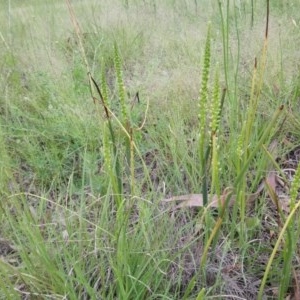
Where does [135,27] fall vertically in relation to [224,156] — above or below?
above

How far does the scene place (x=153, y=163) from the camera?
5.70ft

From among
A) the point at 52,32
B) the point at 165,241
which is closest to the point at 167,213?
the point at 165,241

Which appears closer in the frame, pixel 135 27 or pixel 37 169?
pixel 37 169

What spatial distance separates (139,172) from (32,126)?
641 mm

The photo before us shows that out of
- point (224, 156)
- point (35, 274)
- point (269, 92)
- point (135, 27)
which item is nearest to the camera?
point (35, 274)

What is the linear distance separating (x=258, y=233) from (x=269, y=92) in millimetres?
818

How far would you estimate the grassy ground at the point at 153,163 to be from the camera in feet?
3.64

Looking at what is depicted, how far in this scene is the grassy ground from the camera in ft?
3.64

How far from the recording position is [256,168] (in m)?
1.55

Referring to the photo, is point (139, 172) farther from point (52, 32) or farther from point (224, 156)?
point (52, 32)

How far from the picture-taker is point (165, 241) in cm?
127

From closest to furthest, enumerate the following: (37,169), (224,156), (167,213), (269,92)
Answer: (167,213), (224,156), (37,169), (269,92)

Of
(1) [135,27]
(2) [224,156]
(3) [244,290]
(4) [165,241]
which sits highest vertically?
(1) [135,27]

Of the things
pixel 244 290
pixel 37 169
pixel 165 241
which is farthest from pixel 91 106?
pixel 244 290
